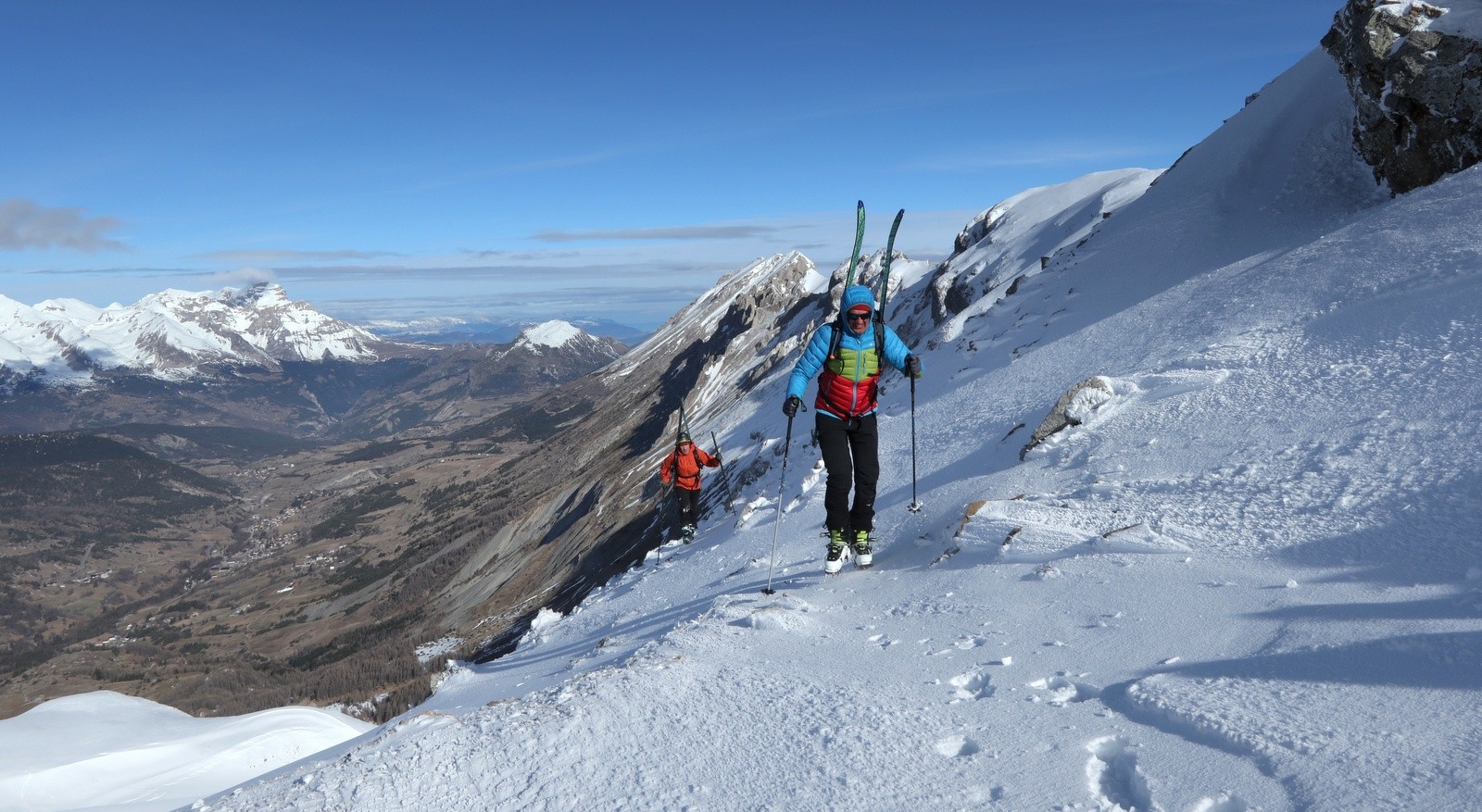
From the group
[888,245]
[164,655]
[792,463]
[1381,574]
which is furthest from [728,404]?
[164,655]

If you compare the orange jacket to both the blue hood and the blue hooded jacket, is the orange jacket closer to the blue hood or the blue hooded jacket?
the blue hooded jacket

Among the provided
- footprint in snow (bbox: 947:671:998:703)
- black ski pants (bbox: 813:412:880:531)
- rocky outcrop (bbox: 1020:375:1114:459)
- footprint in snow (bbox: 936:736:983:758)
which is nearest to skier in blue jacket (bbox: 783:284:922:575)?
black ski pants (bbox: 813:412:880:531)

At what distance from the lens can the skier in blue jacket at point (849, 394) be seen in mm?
10016

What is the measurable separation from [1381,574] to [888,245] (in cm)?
917

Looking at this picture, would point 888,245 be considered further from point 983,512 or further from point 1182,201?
point 1182,201

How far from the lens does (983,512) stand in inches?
407

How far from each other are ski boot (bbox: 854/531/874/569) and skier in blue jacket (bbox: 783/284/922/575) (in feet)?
0.06

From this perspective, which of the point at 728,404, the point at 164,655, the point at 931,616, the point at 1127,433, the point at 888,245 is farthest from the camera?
the point at 164,655

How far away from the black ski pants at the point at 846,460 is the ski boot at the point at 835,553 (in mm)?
112

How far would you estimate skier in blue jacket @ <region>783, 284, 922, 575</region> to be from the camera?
10.0m

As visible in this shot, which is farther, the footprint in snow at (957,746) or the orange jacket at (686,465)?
the orange jacket at (686,465)

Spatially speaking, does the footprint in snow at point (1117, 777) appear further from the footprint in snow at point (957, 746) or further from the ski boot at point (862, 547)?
the ski boot at point (862, 547)

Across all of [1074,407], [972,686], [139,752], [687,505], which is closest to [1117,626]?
[972,686]

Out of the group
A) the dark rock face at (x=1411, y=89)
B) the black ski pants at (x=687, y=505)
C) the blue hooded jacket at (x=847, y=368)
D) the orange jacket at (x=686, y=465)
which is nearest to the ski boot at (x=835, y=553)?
the blue hooded jacket at (x=847, y=368)
